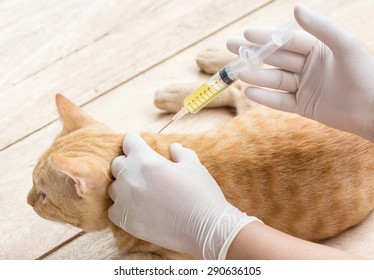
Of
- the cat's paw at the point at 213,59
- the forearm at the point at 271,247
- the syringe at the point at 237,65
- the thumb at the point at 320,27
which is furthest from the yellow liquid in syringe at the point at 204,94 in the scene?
the cat's paw at the point at 213,59

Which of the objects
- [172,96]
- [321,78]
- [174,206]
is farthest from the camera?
[172,96]

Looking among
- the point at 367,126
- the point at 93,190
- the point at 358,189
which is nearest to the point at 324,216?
the point at 358,189

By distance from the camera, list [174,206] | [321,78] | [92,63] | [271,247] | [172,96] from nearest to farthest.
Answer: [271,247] → [174,206] → [321,78] → [172,96] → [92,63]

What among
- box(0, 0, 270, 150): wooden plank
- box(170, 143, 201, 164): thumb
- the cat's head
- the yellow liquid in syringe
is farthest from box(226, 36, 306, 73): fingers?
box(0, 0, 270, 150): wooden plank

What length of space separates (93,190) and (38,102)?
722mm

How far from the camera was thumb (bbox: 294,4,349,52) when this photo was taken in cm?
130

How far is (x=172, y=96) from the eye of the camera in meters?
1.87

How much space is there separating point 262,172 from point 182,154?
20cm

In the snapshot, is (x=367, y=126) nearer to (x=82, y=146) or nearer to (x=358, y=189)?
(x=358, y=189)


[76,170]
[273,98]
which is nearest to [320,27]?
[273,98]

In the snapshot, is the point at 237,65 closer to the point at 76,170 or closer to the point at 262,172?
the point at 262,172

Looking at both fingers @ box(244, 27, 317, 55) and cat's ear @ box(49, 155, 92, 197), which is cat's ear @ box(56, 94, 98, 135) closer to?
cat's ear @ box(49, 155, 92, 197)

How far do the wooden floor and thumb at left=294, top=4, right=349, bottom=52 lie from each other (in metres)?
0.56

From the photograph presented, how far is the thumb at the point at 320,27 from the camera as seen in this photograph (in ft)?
4.27
